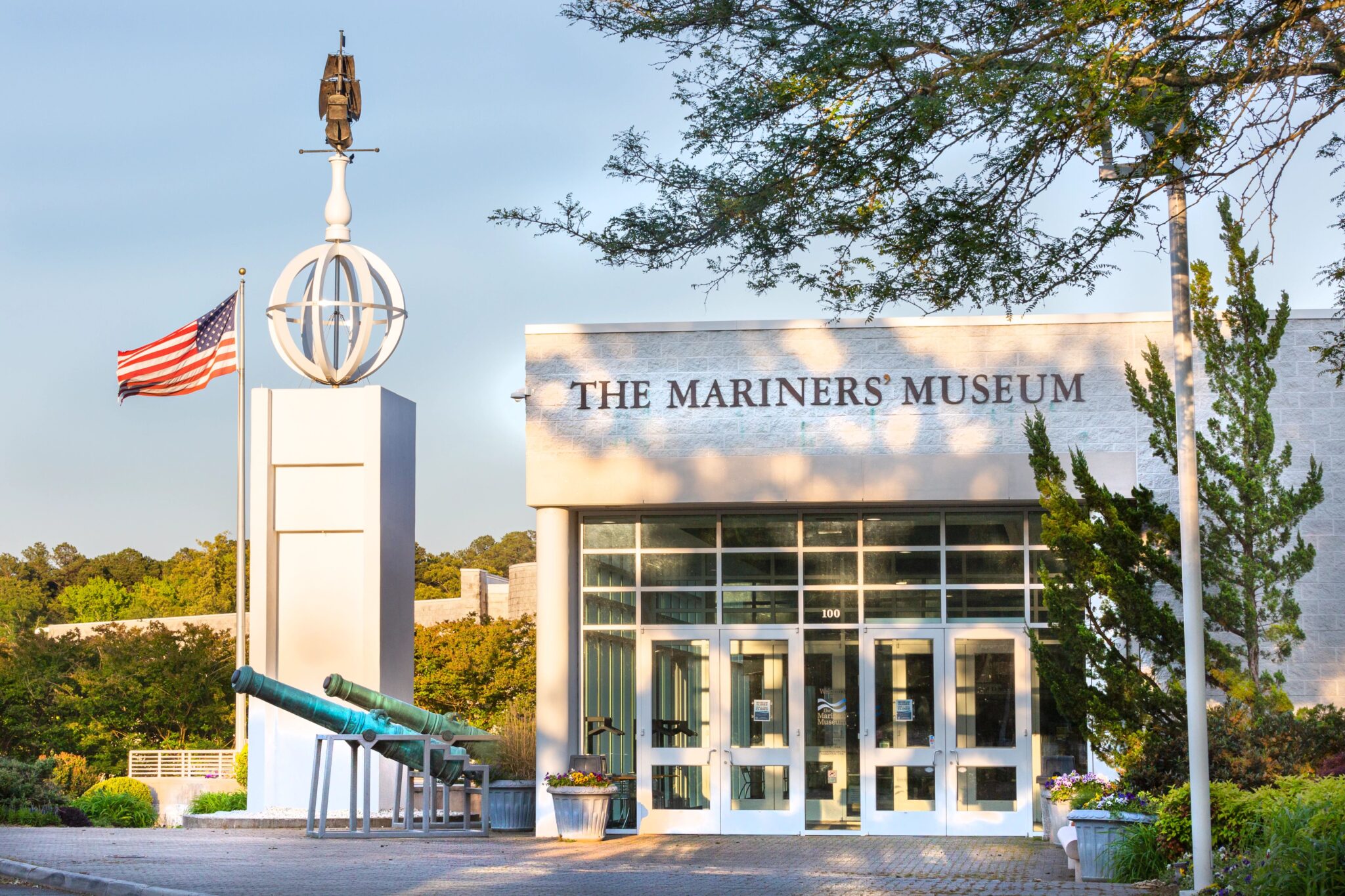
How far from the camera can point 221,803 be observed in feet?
92.6

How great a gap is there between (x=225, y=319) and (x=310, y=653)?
38.2 ft

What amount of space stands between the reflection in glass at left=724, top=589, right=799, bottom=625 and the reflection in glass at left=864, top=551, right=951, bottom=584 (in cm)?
92

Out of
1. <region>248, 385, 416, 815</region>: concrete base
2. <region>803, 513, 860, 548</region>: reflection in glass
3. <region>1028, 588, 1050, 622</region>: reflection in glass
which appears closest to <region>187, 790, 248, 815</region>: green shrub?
<region>248, 385, 416, 815</region>: concrete base

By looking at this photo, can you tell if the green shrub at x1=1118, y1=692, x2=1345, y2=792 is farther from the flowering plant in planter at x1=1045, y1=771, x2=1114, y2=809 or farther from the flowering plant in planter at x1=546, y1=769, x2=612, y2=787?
the flowering plant in planter at x1=546, y1=769, x2=612, y2=787

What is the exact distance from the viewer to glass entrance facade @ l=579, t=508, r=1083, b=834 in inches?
719

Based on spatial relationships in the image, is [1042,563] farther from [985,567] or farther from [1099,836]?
[1099,836]

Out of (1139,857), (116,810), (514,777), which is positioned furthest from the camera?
(116,810)

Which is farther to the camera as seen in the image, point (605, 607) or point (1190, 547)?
point (605, 607)

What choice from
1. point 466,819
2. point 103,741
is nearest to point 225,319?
point 466,819

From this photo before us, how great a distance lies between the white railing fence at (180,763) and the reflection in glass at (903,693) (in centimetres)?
2399

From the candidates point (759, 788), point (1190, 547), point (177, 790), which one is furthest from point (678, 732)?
point (177, 790)

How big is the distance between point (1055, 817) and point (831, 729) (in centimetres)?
289

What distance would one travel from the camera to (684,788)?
18.6 meters

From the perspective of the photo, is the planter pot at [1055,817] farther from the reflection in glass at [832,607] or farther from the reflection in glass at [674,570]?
the reflection in glass at [674,570]
